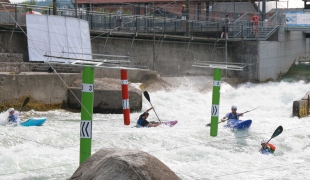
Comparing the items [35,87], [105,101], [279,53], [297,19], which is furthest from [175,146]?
[297,19]

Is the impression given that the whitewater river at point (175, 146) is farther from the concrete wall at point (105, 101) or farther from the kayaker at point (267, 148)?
the concrete wall at point (105, 101)

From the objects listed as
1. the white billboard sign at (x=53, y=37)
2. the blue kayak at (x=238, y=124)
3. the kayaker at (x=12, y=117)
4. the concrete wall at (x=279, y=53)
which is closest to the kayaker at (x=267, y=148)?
the blue kayak at (x=238, y=124)

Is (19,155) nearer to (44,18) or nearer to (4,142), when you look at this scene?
(4,142)

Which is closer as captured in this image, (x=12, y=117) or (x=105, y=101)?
(x=12, y=117)

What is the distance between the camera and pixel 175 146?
16.4 metres

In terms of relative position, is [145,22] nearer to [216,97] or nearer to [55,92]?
[55,92]

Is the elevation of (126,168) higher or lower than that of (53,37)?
lower

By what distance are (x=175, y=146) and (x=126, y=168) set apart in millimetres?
7392

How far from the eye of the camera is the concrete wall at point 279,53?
119 feet

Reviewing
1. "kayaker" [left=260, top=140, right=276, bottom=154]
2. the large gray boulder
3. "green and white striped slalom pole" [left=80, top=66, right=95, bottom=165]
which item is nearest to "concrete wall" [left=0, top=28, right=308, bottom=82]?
"kayaker" [left=260, top=140, right=276, bottom=154]

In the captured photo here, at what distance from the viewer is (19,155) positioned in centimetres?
1402

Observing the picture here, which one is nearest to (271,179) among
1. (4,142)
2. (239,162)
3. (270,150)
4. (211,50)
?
(239,162)

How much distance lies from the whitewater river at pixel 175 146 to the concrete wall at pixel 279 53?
11542 mm

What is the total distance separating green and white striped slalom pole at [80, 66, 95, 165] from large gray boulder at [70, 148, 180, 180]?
1.84m
